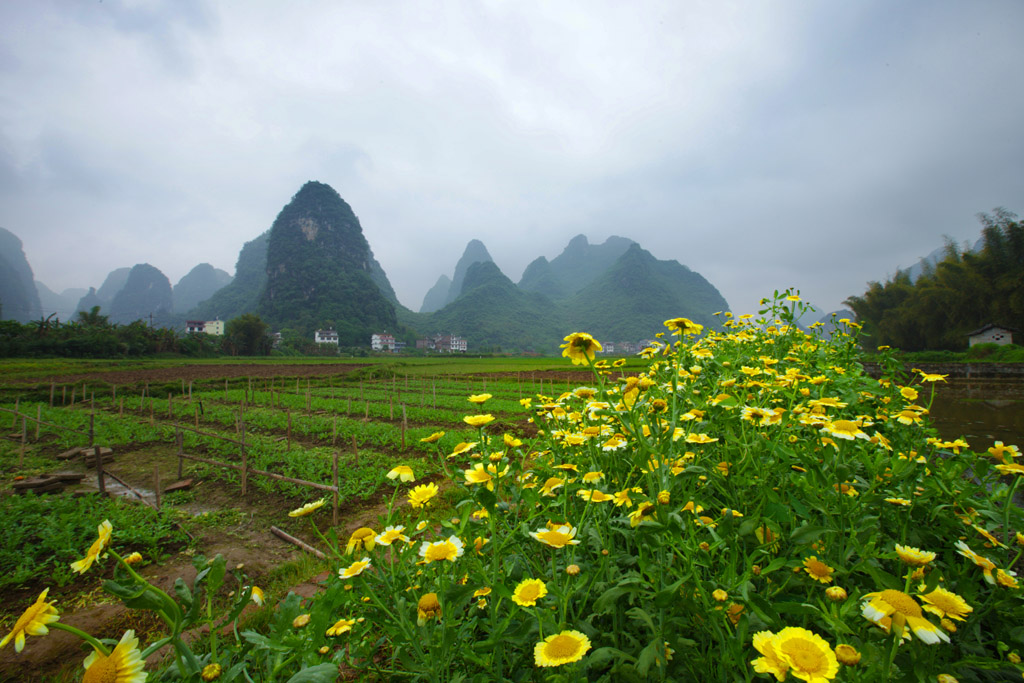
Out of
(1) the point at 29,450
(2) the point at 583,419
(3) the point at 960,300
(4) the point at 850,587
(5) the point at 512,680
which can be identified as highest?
(3) the point at 960,300

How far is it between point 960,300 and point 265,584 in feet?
112

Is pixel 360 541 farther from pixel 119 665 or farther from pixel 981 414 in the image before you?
pixel 981 414

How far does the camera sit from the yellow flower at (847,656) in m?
0.72

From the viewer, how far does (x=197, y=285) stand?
149000mm

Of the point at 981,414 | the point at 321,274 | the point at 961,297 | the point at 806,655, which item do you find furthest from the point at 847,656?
the point at 321,274

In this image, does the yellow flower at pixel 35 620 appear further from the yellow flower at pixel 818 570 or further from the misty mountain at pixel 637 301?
the misty mountain at pixel 637 301

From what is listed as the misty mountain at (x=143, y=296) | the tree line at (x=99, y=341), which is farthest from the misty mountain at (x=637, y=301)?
the misty mountain at (x=143, y=296)

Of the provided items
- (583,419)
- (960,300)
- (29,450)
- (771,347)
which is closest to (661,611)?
(583,419)

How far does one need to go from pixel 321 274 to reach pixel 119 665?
83.1m

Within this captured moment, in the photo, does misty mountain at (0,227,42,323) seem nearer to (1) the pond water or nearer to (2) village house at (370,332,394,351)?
(2) village house at (370,332,394,351)

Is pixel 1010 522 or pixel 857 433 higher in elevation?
pixel 857 433

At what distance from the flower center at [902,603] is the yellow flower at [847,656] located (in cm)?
14

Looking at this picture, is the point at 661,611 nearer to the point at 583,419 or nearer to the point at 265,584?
the point at 583,419

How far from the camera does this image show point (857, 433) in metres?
1.20
